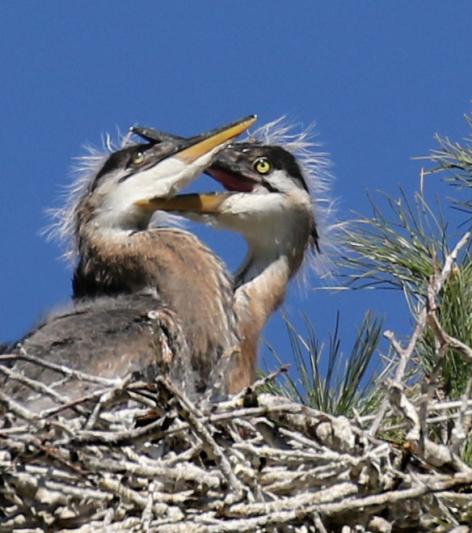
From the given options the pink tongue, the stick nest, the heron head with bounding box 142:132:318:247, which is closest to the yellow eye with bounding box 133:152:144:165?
the heron head with bounding box 142:132:318:247

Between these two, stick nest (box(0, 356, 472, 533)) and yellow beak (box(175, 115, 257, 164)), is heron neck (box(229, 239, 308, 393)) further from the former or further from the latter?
stick nest (box(0, 356, 472, 533))

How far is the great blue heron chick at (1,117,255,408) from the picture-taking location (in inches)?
221

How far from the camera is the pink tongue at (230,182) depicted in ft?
21.7

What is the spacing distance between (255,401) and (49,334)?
4.49 ft

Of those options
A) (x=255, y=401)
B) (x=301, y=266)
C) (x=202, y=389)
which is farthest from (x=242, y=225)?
(x=255, y=401)

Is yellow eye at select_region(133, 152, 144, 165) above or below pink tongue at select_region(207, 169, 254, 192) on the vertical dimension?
above

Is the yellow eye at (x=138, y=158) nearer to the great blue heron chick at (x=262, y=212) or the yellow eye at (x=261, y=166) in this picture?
the great blue heron chick at (x=262, y=212)

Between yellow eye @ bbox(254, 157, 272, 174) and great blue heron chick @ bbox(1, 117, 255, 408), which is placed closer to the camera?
great blue heron chick @ bbox(1, 117, 255, 408)

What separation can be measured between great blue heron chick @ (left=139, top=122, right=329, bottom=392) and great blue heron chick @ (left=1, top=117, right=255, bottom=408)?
11cm

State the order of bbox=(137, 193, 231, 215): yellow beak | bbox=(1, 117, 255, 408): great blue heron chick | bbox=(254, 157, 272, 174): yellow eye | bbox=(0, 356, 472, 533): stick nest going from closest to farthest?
1. bbox=(0, 356, 472, 533): stick nest
2. bbox=(1, 117, 255, 408): great blue heron chick
3. bbox=(137, 193, 231, 215): yellow beak
4. bbox=(254, 157, 272, 174): yellow eye

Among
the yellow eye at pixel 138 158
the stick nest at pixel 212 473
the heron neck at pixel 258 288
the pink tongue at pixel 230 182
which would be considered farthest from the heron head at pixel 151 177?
the stick nest at pixel 212 473

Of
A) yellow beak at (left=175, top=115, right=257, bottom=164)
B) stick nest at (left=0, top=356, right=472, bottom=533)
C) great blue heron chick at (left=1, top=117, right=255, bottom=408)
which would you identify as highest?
yellow beak at (left=175, top=115, right=257, bottom=164)

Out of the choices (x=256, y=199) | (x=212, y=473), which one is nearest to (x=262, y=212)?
(x=256, y=199)

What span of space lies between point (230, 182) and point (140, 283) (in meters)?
0.61
